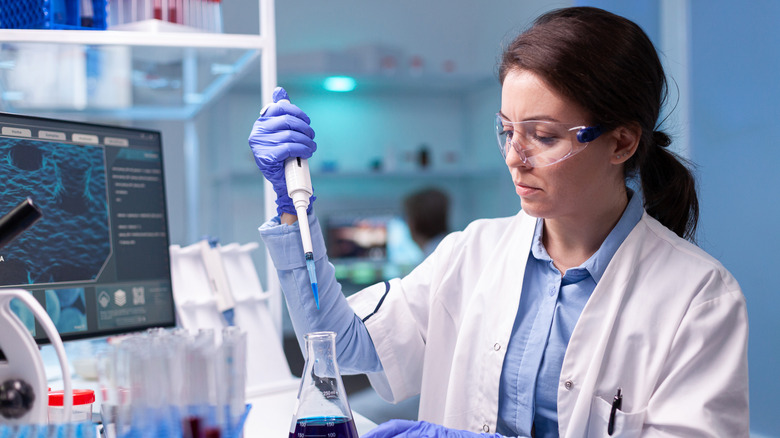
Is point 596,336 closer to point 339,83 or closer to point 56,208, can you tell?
point 56,208

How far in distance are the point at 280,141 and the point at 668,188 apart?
816mm

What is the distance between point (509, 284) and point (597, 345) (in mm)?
224

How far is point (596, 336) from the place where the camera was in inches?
48.9

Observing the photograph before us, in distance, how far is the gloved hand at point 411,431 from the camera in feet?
3.54

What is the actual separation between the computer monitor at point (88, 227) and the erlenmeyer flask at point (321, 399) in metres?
0.58

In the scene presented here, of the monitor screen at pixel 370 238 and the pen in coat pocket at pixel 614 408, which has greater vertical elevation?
the monitor screen at pixel 370 238

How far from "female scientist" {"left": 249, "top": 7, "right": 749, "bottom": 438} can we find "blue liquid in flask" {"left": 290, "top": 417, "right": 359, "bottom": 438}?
179 millimetres

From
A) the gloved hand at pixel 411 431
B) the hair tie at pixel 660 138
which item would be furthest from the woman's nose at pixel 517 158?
the gloved hand at pixel 411 431

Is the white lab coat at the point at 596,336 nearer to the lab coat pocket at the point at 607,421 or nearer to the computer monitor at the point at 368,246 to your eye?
the lab coat pocket at the point at 607,421

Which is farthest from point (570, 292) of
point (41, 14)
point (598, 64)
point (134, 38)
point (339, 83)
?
point (339, 83)

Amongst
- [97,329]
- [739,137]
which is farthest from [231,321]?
[739,137]

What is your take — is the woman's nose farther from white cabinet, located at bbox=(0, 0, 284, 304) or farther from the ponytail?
white cabinet, located at bbox=(0, 0, 284, 304)

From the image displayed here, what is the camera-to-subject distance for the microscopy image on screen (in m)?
1.20

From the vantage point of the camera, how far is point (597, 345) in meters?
1.22
